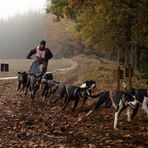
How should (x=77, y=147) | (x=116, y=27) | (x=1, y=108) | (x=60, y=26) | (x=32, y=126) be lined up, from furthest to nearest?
(x=60, y=26)
(x=116, y=27)
(x=1, y=108)
(x=32, y=126)
(x=77, y=147)

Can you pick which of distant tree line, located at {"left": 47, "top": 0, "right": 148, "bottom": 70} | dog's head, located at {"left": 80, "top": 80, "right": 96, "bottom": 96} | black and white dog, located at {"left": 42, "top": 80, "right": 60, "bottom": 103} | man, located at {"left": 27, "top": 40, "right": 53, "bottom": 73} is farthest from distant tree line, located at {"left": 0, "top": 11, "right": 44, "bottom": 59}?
dog's head, located at {"left": 80, "top": 80, "right": 96, "bottom": 96}

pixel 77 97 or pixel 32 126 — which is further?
pixel 77 97

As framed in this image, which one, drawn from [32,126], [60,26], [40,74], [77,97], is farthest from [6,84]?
[60,26]

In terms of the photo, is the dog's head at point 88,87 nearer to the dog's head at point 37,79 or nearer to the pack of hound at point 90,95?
the pack of hound at point 90,95

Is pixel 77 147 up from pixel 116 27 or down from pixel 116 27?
down

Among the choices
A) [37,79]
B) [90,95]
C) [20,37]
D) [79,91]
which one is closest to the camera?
[90,95]

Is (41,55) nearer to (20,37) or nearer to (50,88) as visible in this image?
(50,88)

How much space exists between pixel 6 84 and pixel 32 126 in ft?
51.0

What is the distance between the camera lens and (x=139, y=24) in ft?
75.6

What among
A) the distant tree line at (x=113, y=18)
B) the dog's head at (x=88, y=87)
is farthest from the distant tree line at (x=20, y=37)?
the dog's head at (x=88, y=87)

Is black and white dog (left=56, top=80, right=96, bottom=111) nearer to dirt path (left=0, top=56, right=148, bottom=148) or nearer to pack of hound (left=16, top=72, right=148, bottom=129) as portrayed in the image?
pack of hound (left=16, top=72, right=148, bottom=129)

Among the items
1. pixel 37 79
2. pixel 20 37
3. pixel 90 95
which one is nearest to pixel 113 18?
pixel 37 79

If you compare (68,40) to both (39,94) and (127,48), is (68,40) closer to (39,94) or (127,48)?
(127,48)

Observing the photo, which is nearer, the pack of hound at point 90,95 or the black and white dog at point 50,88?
the pack of hound at point 90,95
